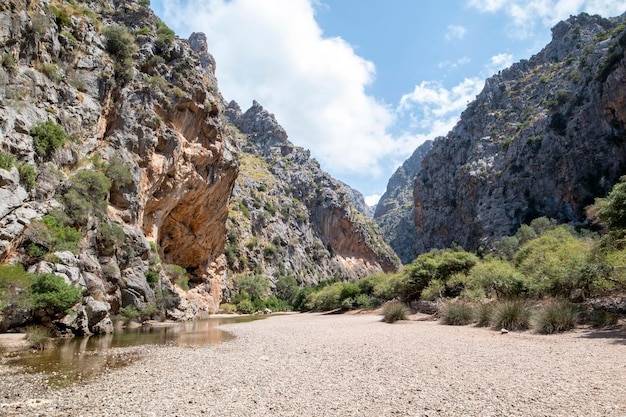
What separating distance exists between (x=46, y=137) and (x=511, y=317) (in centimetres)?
2907

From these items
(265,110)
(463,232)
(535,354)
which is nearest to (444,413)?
(535,354)

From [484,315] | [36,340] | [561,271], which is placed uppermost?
[561,271]

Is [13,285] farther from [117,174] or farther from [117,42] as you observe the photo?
[117,42]

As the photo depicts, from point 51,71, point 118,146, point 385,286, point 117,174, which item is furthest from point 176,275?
point 51,71

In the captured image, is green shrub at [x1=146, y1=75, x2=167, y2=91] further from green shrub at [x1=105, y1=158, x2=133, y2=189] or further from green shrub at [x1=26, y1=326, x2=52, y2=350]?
green shrub at [x1=26, y1=326, x2=52, y2=350]

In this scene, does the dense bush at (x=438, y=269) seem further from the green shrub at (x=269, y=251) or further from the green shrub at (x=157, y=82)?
the green shrub at (x=269, y=251)

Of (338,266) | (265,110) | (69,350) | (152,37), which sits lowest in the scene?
(69,350)

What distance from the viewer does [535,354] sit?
11.0 metres

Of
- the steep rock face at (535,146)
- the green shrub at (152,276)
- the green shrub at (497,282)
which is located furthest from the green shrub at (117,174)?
the steep rock face at (535,146)

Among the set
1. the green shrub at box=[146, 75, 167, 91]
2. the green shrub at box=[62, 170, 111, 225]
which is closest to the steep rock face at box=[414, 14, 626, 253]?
the green shrub at box=[146, 75, 167, 91]

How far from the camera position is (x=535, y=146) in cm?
8100

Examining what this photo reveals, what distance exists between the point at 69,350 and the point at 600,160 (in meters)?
82.7

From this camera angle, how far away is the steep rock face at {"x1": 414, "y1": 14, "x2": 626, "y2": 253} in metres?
67.1

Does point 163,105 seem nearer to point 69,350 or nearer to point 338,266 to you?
point 69,350
